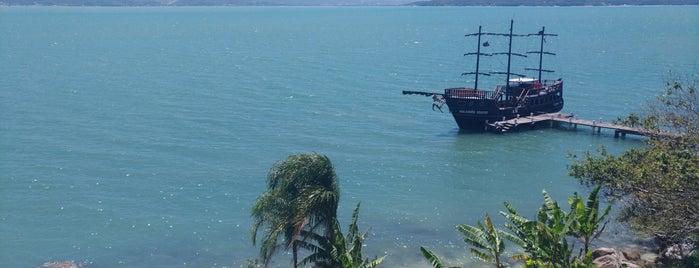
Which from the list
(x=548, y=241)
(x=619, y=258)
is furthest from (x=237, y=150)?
(x=548, y=241)

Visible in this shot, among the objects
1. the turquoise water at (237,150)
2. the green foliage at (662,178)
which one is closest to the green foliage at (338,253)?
the green foliage at (662,178)

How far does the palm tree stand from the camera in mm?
26703

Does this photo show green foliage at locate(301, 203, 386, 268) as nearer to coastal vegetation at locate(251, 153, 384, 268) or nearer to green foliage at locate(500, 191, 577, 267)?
coastal vegetation at locate(251, 153, 384, 268)

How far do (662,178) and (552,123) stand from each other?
44.7 m

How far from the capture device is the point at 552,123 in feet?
252

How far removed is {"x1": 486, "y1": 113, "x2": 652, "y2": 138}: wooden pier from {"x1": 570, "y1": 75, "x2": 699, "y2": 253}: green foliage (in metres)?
32.3

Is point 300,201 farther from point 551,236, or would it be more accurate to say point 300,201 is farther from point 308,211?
point 551,236

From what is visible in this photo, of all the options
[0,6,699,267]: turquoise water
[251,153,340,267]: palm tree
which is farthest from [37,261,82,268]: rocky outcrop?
[251,153,340,267]: palm tree

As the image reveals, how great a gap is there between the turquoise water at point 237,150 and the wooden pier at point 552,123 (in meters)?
0.99

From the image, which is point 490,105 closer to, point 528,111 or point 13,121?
point 528,111

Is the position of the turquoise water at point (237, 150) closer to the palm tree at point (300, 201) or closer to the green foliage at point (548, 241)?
the palm tree at point (300, 201)

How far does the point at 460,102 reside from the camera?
74000 mm

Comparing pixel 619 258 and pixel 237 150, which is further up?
pixel 237 150

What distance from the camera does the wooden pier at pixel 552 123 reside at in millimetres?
71750
